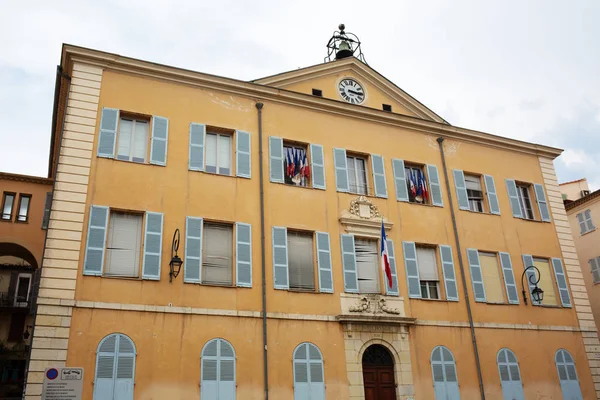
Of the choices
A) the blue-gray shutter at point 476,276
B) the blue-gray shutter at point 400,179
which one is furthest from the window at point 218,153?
the blue-gray shutter at point 476,276

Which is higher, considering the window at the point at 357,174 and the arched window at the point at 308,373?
the window at the point at 357,174

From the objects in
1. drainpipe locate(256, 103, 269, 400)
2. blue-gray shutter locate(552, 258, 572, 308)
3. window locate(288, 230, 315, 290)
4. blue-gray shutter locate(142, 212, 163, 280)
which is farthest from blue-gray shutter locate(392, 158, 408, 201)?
blue-gray shutter locate(142, 212, 163, 280)

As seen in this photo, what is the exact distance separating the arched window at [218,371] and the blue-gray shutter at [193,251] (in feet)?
5.39

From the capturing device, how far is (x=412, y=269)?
1700 centimetres

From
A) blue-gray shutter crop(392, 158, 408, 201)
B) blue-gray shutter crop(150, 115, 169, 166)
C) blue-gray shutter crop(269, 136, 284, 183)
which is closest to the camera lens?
blue-gray shutter crop(150, 115, 169, 166)

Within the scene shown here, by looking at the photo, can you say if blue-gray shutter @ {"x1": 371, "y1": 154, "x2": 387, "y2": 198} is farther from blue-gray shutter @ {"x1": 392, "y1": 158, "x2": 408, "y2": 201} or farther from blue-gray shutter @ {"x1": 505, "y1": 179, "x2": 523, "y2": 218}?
blue-gray shutter @ {"x1": 505, "y1": 179, "x2": 523, "y2": 218}

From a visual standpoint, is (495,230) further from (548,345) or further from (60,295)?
(60,295)

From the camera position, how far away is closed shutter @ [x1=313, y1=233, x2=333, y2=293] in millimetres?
15592

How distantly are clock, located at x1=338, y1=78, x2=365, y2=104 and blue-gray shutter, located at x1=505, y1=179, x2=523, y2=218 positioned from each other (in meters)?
6.05

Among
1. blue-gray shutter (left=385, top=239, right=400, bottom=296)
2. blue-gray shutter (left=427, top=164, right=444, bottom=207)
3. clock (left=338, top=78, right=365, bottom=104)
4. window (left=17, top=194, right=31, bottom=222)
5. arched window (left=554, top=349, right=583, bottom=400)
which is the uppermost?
clock (left=338, top=78, right=365, bottom=104)

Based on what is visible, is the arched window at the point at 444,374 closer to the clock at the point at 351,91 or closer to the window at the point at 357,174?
the window at the point at 357,174

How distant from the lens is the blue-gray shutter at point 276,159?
53.6 feet

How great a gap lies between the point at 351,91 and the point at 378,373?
29.9 ft

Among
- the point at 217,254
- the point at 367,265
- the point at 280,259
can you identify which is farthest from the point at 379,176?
the point at 217,254
